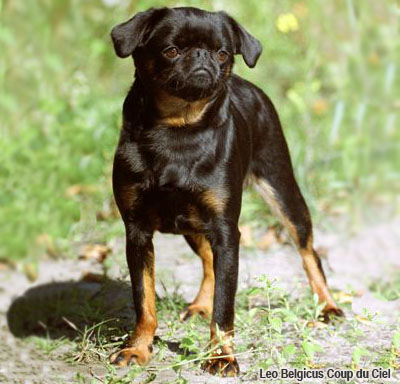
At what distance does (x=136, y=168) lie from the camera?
3.63m

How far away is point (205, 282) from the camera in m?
4.53

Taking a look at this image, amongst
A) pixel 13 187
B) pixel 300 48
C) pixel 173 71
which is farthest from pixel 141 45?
pixel 300 48

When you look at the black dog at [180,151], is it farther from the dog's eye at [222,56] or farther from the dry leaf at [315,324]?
the dry leaf at [315,324]

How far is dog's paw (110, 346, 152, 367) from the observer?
3.64 metres

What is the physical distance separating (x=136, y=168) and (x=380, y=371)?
132 cm

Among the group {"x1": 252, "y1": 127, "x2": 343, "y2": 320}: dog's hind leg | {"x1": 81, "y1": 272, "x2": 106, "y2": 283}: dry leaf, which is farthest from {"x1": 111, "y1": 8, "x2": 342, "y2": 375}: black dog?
{"x1": 81, "y1": 272, "x2": 106, "y2": 283}: dry leaf

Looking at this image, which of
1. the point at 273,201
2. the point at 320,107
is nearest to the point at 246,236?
the point at 273,201

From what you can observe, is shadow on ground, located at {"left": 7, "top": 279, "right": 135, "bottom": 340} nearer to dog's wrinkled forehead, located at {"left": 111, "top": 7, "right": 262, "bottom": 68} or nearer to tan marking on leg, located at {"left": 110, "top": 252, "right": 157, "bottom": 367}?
tan marking on leg, located at {"left": 110, "top": 252, "right": 157, "bottom": 367}

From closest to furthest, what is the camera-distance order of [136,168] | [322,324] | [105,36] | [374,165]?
[136,168]
[322,324]
[374,165]
[105,36]

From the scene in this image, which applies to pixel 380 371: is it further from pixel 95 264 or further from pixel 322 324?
pixel 95 264

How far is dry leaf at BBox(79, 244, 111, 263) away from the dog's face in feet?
7.59

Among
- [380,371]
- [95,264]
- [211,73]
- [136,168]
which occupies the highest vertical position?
[211,73]

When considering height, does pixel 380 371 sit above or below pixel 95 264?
above

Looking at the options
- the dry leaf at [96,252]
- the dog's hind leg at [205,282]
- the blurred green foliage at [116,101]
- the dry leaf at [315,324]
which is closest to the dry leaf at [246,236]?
the blurred green foliage at [116,101]
